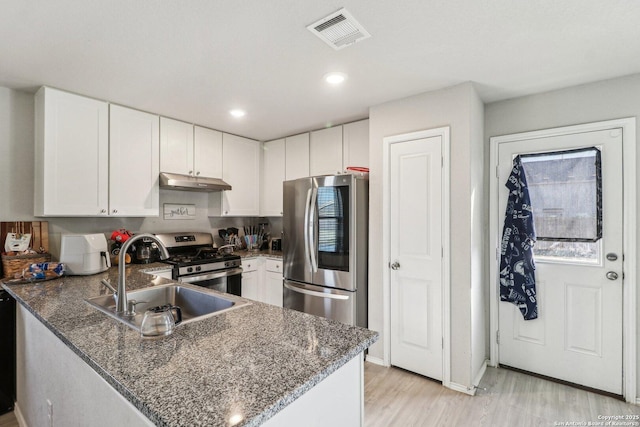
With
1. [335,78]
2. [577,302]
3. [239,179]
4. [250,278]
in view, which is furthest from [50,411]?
[577,302]

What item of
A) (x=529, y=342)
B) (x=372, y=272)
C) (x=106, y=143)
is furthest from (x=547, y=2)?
(x=106, y=143)

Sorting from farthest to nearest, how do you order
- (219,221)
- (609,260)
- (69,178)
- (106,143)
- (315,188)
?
1. (219,221)
2. (315,188)
3. (106,143)
4. (69,178)
5. (609,260)

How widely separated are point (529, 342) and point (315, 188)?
229 cm

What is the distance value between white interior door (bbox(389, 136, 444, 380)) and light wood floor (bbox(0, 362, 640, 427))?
0.24m

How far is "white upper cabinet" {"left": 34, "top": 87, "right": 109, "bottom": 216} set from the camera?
2449 mm

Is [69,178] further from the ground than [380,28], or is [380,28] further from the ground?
[380,28]

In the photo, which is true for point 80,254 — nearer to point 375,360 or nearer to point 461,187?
point 375,360

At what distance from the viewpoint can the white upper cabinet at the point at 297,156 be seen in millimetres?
3754

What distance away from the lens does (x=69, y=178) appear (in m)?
2.56

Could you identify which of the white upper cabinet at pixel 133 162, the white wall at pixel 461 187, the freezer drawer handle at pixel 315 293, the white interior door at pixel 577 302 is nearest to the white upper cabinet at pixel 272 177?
the freezer drawer handle at pixel 315 293

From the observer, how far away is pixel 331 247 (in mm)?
2941

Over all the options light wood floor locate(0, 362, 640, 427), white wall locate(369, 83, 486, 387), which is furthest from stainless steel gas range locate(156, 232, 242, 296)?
white wall locate(369, 83, 486, 387)

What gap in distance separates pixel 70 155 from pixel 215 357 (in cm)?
248

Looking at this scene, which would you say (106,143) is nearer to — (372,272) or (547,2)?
(372,272)
